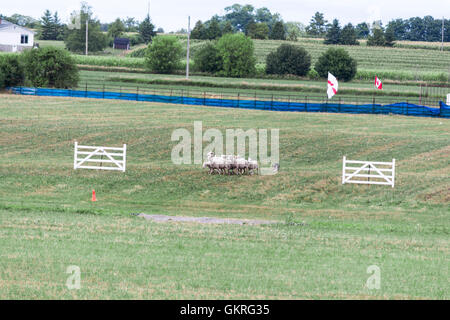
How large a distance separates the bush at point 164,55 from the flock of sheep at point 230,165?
3324 inches

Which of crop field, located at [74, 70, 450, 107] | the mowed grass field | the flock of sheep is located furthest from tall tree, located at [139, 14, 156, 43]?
the flock of sheep

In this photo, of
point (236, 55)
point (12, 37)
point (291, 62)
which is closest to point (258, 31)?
point (236, 55)

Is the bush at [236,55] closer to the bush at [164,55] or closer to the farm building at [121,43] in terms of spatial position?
the bush at [164,55]

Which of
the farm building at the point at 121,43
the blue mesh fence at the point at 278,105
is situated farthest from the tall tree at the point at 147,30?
the blue mesh fence at the point at 278,105

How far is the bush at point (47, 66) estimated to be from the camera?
77562 millimetres

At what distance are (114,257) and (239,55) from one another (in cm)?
10159

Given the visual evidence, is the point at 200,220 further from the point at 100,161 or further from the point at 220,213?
the point at 100,161

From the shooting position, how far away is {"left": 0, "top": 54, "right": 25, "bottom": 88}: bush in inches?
3012

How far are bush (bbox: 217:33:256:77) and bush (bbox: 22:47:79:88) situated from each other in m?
40.9

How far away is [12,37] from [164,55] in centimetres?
2857

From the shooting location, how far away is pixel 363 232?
73.0 ft

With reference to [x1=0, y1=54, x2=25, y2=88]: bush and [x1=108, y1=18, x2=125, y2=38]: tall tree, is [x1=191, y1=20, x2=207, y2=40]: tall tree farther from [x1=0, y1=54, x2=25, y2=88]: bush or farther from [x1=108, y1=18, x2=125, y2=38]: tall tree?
[x1=0, y1=54, x2=25, y2=88]: bush

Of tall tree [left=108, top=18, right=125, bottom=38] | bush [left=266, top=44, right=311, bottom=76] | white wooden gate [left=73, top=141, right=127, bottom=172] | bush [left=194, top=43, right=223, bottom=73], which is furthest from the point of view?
tall tree [left=108, top=18, right=125, bottom=38]
